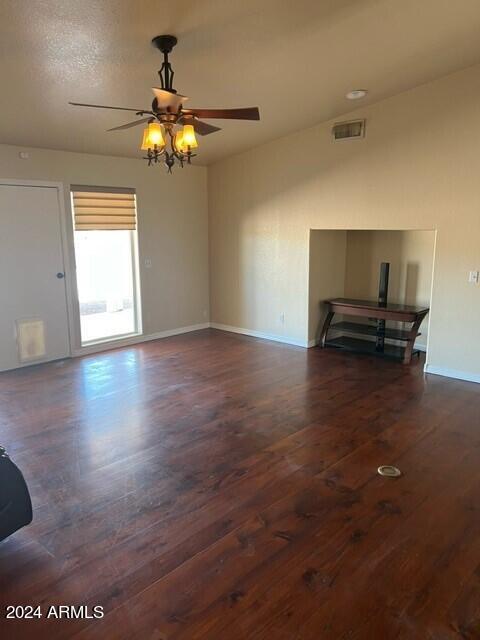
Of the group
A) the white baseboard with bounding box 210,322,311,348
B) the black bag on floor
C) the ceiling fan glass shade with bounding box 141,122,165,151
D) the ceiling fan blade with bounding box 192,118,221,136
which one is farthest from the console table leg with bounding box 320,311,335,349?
the black bag on floor

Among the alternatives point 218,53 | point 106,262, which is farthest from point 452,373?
point 106,262

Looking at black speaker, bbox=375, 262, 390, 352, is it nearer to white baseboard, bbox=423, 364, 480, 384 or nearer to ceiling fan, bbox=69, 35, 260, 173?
white baseboard, bbox=423, 364, 480, 384

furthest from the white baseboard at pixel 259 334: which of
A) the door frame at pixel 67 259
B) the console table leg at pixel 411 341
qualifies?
the door frame at pixel 67 259

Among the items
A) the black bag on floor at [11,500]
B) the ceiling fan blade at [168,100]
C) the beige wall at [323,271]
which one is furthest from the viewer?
the beige wall at [323,271]

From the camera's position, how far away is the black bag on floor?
227 centimetres

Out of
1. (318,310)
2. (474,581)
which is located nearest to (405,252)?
(318,310)

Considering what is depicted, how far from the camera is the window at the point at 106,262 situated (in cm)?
579

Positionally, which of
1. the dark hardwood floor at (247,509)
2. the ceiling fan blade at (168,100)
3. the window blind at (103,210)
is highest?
the ceiling fan blade at (168,100)

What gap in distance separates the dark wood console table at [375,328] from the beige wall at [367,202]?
37cm

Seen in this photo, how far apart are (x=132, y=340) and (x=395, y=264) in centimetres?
371

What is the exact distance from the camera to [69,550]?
2.32m

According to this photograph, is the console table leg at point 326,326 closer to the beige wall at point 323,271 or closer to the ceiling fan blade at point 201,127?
the beige wall at point 323,271

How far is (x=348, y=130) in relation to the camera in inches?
210

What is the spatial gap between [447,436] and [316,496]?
4.62ft
